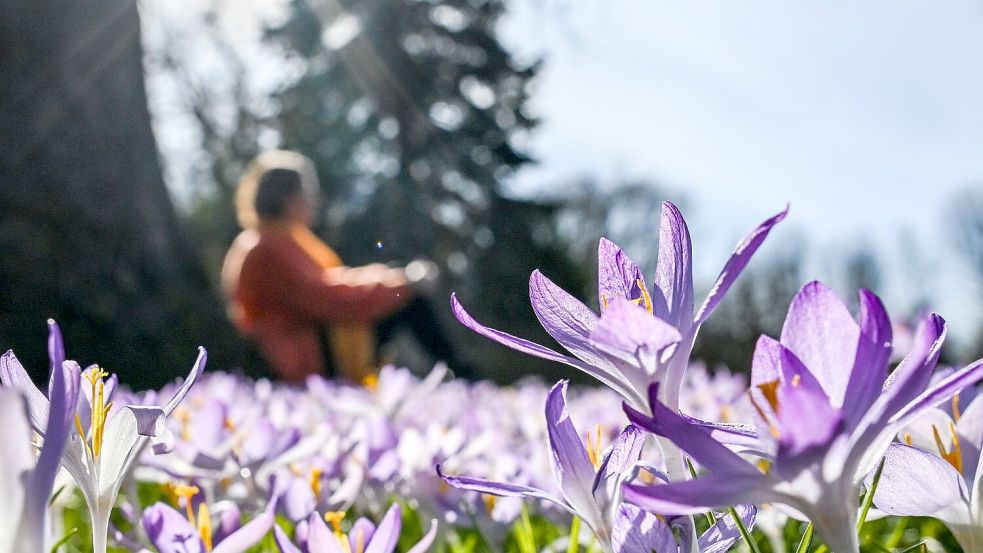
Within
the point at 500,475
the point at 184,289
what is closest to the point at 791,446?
the point at 500,475

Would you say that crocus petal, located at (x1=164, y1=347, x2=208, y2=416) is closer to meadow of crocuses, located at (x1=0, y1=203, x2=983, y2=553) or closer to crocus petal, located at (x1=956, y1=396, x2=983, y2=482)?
meadow of crocuses, located at (x1=0, y1=203, x2=983, y2=553)

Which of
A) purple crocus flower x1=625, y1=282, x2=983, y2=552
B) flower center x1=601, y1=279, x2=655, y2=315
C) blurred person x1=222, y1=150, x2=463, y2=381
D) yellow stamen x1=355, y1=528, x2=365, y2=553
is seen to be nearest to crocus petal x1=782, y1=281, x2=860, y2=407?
purple crocus flower x1=625, y1=282, x2=983, y2=552

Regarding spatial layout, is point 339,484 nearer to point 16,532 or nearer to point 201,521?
point 201,521

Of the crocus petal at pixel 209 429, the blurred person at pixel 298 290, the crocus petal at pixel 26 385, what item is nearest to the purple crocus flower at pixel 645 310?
the crocus petal at pixel 26 385

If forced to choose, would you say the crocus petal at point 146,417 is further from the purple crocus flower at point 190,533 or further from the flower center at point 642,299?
the flower center at point 642,299

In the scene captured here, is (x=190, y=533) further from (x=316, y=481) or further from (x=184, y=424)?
(x=184, y=424)

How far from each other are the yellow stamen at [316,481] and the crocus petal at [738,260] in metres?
0.60

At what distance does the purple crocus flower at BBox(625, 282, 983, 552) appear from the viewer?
41 cm

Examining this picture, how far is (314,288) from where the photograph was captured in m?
4.89

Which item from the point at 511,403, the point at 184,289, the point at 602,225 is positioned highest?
the point at 511,403

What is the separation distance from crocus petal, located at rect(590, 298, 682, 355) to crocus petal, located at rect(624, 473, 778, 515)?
0.08m

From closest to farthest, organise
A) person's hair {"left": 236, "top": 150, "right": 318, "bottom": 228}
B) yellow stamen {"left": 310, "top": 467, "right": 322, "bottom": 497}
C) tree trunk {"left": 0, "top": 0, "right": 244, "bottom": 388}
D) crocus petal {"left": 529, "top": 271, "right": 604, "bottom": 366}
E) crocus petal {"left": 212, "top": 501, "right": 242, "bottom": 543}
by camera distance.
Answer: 1. crocus petal {"left": 529, "top": 271, "right": 604, "bottom": 366}
2. crocus petal {"left": 212, "top": 501, "right": 242, "bottom": 543}
3. yellow stamen {"left": 310, "top": 467, "right": 322, "bottom": 497}
4. tree trunk {"left": 0, "top": 0, "right": 244, "bottom": 388}
5. person's hair {"left": 236, "top": 150, "right": 318, "bottom": 228}

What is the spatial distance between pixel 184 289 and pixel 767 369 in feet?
17.1

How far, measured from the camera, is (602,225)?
86.9 feet
